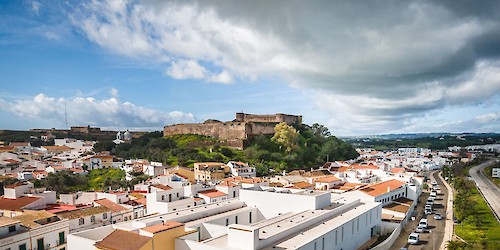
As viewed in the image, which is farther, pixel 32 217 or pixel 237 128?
pixel 237 128

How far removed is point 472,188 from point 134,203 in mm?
43513

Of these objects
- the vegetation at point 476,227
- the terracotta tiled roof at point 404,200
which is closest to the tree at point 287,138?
the terracotta tiled roof at point 404,200

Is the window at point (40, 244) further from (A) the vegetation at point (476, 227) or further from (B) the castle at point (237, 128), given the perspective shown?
(B) the castle at point (237, 128)

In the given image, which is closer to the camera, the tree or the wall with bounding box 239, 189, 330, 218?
the wall with bounding box 239, 189, 330, 218

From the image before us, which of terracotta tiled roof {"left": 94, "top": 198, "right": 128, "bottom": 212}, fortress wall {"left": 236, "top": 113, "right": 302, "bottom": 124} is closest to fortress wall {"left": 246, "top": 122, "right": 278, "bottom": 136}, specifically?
fortress wall {"left": 236, "top": 113, "right": 302, "bottom": 124}

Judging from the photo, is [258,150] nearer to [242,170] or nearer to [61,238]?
[242,170]

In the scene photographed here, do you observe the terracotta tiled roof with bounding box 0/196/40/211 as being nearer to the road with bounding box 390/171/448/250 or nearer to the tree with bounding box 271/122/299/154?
the road with bounding box 390/171/448/250

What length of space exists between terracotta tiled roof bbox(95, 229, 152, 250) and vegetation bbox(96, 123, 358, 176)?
34.3m

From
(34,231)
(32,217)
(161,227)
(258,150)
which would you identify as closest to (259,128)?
(258,150)

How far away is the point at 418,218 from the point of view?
104ft

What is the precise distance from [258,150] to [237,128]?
8.73m

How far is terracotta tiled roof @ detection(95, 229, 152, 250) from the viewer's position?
48.8ft

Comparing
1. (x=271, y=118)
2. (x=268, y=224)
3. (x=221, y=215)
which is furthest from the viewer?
(x=271, y=118)

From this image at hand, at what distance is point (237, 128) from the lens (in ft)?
218
